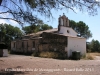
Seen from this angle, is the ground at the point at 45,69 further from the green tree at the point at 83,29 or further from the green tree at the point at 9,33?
the green tree at the point at 83,29

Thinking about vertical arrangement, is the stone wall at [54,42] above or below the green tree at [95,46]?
above

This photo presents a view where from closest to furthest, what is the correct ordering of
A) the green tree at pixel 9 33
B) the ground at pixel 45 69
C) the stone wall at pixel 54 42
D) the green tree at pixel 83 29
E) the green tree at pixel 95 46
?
the ground at pixel 45 69 < the stone wall at pixel 54 42 < the green tree at pixel 95 46 < the green tree at pixel 9 33 < the green tree at pixel 83 29

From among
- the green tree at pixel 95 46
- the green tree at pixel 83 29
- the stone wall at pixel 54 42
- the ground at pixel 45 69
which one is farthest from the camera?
the green tree at pixel 83 29

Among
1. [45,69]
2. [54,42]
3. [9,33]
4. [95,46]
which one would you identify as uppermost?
[9,33]

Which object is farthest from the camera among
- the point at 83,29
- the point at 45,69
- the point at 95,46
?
the point at 83,29

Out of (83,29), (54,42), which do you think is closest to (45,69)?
(54,42)

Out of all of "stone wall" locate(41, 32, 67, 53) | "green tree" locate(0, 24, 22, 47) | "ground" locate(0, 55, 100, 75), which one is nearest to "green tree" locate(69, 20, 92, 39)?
"green tree" locate(0, 24, 22, 47)

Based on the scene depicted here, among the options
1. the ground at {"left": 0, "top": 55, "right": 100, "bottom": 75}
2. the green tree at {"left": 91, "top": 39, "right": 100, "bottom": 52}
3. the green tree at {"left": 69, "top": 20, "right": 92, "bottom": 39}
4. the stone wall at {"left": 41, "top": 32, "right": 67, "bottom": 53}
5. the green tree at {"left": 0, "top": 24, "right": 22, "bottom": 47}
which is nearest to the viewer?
the ground at {"left": 0, "top": 55, "right": 100, "bottom": 75}

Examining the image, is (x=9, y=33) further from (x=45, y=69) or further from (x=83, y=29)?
(x=45, y=69)

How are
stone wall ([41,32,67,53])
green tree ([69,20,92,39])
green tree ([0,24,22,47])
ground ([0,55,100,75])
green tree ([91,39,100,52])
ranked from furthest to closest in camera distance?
green tree ([69,20,92,39]), green tree ([0,24,22,47]), green tree ([91,39,100,52]), stone wall ([41,32,67,53]), ground ([0,55,100,75])

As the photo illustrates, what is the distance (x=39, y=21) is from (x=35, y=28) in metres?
0.64

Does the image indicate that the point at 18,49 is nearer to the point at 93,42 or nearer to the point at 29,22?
the point at 93,42

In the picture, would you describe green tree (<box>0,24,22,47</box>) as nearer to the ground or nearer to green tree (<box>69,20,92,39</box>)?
green tree (<box>69,20,92,39</box>)

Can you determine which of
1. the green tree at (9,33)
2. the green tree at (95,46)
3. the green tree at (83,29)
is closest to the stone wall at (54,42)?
the green tree at (95,46)
